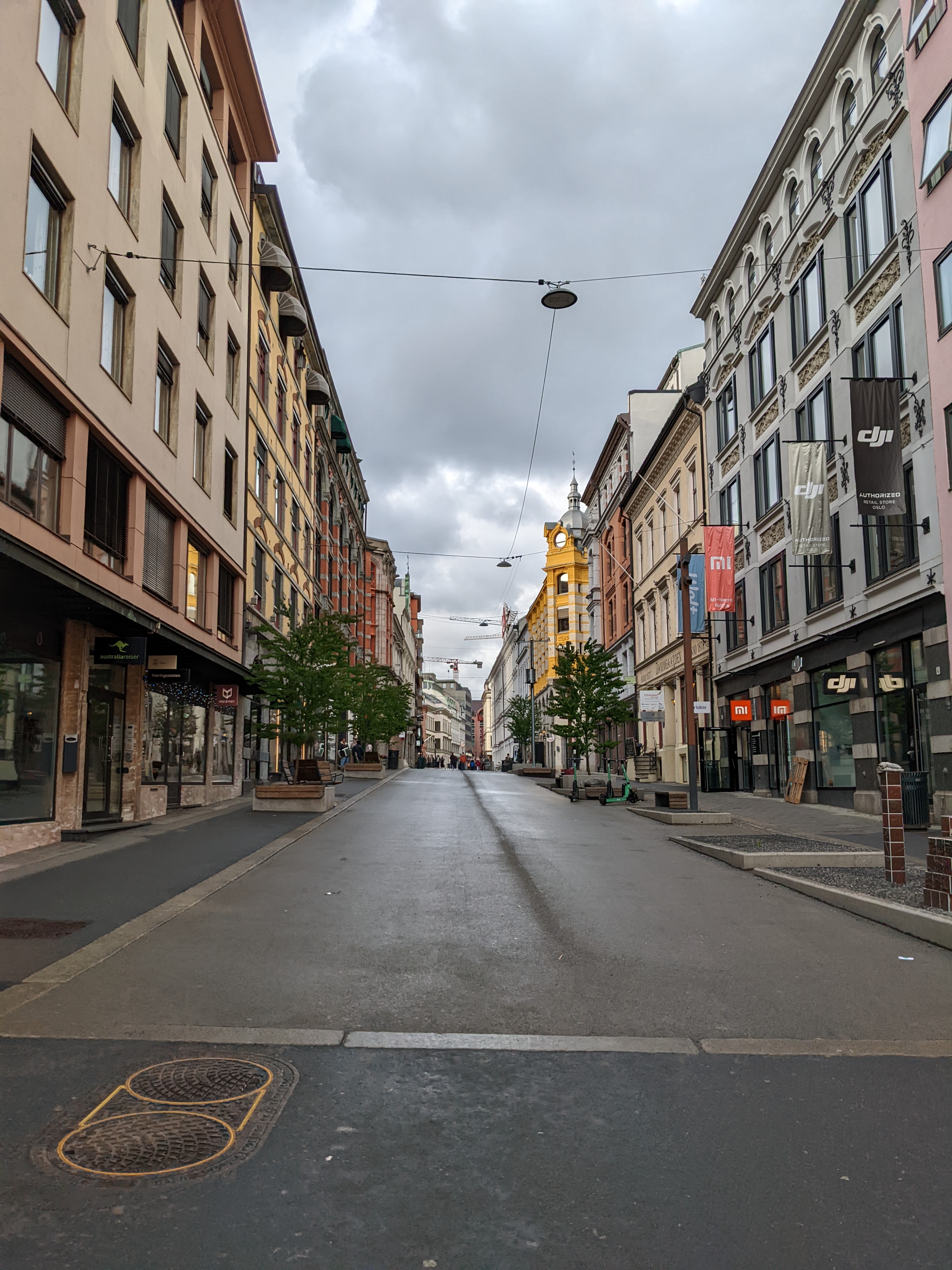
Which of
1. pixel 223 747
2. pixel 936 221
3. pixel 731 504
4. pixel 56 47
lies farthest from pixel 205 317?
pixel 731 504

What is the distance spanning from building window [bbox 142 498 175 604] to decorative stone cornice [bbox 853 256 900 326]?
52.0 ft

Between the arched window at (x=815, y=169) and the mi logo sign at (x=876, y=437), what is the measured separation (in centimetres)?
924

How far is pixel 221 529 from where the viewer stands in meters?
26.3

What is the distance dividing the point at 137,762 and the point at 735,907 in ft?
40.6

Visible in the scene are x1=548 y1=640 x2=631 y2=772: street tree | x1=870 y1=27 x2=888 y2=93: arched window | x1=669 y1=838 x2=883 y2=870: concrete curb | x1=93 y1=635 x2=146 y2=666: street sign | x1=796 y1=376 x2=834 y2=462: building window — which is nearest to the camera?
x1=669 y1=838 x2=883 y2=870: concrete curb

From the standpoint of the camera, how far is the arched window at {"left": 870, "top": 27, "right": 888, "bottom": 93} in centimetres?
2180

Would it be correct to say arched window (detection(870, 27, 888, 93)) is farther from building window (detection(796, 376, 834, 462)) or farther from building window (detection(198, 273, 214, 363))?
building window (detection(198, 273, 214, 363))

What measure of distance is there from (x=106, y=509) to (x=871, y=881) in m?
13.4

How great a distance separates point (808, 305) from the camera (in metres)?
26.2

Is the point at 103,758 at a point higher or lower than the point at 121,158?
lower

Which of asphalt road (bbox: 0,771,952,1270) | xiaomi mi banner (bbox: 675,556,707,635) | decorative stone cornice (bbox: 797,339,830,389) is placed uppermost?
decorative stone cornice (bbox: 797,339,830,389)

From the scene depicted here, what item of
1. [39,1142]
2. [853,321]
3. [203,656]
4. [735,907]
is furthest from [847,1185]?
[853,321]

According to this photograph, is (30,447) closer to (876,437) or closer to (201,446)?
(201,446)

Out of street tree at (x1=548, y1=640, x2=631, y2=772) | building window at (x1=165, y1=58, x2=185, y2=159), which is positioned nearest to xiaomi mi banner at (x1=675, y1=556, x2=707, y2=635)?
street tree at (x1=548, y1=640, x2=631, y2=772)
